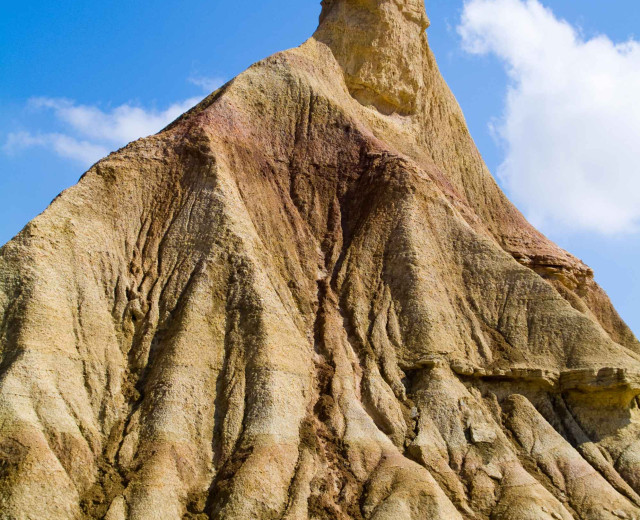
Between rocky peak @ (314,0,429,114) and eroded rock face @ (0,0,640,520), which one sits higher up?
rocky peak @ (314,0,429,114)

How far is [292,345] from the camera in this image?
3312 centimetres

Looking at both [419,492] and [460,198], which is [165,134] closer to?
[460,198]

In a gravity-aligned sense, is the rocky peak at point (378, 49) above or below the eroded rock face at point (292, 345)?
above

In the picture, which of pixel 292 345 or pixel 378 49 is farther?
pixel 378 49

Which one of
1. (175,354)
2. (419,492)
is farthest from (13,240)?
(419,492)

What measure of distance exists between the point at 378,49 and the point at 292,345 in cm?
2296

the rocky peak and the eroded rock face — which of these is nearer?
the eroded rock face

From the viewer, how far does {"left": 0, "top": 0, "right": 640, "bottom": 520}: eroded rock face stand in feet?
93.7

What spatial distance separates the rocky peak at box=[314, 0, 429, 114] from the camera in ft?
162

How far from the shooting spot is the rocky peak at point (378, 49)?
49.5 m

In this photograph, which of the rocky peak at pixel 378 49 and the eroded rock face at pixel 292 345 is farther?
the rocky peak at pixel 378 49

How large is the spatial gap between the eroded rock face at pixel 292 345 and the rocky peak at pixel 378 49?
4.61m

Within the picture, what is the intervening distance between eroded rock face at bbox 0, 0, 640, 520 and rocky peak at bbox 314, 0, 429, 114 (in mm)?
4608

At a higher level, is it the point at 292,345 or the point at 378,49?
the point at 378,49
